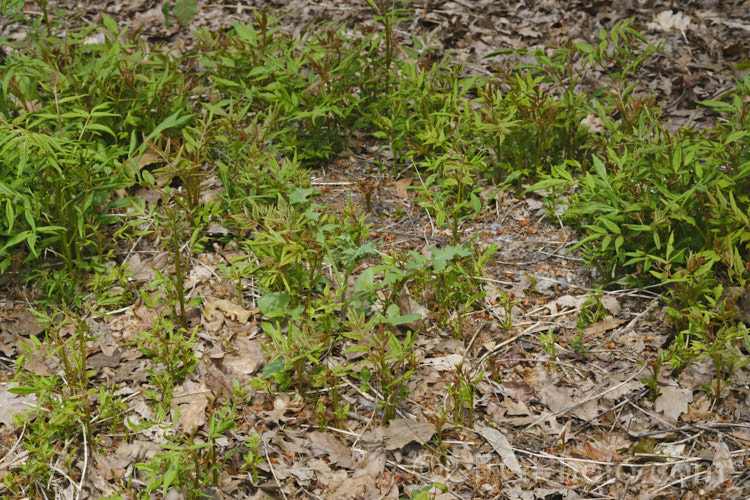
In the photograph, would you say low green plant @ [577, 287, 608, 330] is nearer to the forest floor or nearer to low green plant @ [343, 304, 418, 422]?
the forest floor

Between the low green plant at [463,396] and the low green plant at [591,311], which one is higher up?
the low green plant at [591,311]

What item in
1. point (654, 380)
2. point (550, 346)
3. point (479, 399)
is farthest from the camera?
point (550, 346)

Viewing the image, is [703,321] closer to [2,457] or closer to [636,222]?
[636,222]

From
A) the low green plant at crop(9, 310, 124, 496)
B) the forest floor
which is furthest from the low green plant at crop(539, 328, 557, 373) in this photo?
the low green plant at crop(9, 310, 124, 496)

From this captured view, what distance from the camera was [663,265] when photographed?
3211 millimetres

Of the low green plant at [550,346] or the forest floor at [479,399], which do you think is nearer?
the forest floor at [479,399]

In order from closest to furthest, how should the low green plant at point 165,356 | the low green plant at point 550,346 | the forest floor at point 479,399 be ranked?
the forest floor at point 479,399
the low green plant at point 165,356
the low green plant at point 550,346

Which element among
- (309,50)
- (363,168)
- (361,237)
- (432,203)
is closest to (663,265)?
(432,203)

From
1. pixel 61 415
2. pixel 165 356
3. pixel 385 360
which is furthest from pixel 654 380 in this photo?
pixel 61 415

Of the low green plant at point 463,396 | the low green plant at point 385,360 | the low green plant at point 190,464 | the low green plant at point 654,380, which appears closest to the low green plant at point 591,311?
the low green plant at point 654,380

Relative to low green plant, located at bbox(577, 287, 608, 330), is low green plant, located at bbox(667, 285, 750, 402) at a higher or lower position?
higher

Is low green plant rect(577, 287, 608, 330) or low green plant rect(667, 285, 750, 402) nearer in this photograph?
low green plant rect(667, 285, 750, 402)

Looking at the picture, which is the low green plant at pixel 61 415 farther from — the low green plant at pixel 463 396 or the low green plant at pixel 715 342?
the low green plant at pixel 715 342

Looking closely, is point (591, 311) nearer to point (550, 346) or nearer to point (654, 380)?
point (550, 346)
